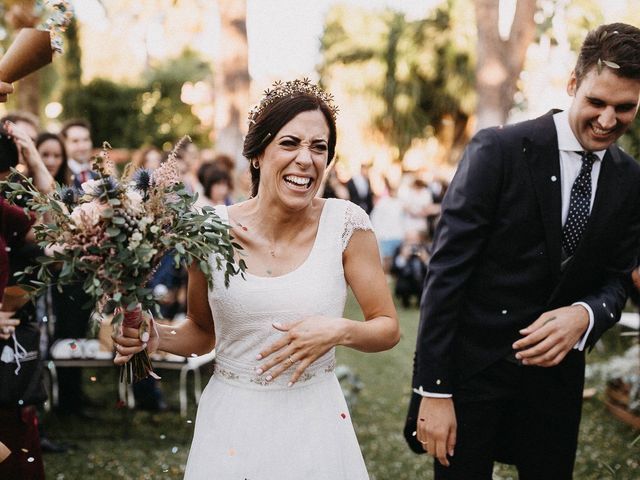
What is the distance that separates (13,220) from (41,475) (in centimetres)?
116

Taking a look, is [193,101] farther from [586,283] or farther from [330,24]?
[586,283]

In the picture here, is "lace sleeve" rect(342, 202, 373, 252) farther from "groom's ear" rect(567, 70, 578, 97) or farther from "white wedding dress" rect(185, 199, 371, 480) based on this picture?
"groom's ear" rect(567, 70, 578, 97)

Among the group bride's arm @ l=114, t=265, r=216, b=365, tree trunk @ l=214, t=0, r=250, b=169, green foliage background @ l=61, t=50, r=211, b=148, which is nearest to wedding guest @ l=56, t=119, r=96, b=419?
bride's arm @ l=114, t=265, r=216, b=365

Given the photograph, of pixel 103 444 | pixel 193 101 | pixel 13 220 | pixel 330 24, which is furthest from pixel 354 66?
pixel 13 220

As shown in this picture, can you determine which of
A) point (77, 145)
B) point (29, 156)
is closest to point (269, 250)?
point (29, 156)

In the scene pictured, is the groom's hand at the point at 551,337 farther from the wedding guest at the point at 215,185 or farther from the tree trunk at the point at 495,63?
the tree trunk at the point at 495,63

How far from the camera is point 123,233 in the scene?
7.06ft

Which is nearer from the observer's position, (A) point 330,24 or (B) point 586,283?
(B) point 586,283

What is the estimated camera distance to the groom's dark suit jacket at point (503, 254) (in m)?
2.63

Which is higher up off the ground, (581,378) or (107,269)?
(107,269)

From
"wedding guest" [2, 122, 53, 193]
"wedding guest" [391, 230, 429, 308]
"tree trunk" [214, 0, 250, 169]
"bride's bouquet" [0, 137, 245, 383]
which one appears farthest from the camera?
"tree trunk" [214, 0, 250, 169]

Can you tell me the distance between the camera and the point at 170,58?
27.5 meters

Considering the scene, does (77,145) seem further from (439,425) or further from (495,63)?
(495,63)

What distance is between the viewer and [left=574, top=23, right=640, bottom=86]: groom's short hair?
2521 mm
